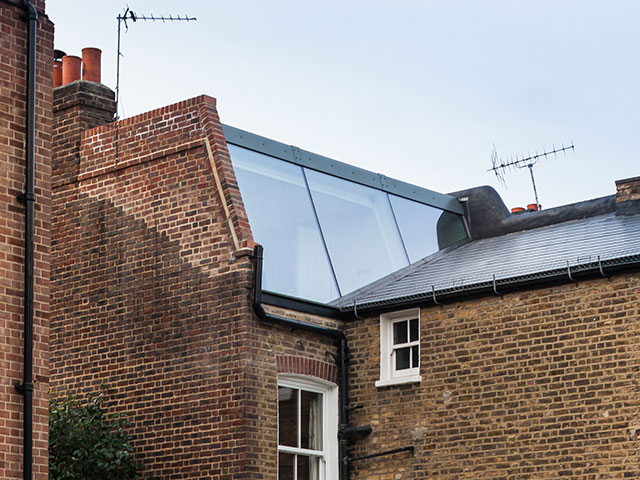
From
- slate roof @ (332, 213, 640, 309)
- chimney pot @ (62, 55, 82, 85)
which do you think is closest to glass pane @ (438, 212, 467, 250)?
slate roof @ (332, 213, 640, 309)

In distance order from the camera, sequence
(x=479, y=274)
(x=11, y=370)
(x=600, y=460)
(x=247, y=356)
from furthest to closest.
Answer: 1. (x=479, y=274)
2. (x=247, y=356)
3. (x=600, y=460)
4. (x=11, y=370)

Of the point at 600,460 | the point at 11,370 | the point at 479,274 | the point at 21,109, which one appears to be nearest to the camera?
the point at 11,370

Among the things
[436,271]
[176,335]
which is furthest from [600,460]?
[176,335]

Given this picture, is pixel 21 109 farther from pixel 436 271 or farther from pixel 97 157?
pixel 436 271

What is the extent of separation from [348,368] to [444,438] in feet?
6.52

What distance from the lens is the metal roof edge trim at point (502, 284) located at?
15.5 meters

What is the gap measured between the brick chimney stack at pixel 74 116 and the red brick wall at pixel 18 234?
6277 mm

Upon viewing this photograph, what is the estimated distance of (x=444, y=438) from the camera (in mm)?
16609

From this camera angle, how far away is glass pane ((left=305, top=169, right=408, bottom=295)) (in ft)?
62.3

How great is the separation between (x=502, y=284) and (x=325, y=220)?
12.3 feet

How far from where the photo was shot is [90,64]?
20.0 meters

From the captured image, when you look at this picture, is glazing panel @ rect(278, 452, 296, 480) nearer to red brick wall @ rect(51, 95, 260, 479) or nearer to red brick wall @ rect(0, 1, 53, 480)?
red brick wall @ rect(51, 95, 260, 479)

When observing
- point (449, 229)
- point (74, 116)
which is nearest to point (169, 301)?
point (74, 116)

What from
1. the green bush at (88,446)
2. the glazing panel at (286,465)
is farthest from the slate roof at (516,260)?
the green bush at (88,446)
